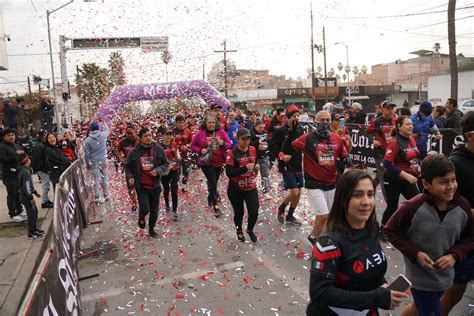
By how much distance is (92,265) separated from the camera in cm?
580

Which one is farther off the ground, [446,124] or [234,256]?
[446,124]

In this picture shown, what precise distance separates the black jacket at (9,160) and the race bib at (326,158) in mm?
6109

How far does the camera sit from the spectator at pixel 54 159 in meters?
9.27

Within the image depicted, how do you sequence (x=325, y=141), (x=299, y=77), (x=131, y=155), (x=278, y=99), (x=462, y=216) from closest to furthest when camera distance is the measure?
1. (x=462, y=216)
2. (x=325, y=141)
3. (x=131, y=155)
4. (x=278, y=99)
5. (x=299, y=77)

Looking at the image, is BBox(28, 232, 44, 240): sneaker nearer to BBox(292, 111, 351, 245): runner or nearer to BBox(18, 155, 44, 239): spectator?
BBox(18, 155, 44, 239): spectator

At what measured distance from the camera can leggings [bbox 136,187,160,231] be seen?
6.76m

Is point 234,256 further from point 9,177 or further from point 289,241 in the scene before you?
point 9,177

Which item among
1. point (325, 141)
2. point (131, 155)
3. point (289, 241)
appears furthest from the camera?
point (131, 155)

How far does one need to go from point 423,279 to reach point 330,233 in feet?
3.56

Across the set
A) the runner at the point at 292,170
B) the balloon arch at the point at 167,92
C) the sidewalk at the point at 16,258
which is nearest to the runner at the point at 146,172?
the sidewalk at the point at 16,258

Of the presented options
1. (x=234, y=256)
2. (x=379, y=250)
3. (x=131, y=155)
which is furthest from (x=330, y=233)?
(x=131, y=155)

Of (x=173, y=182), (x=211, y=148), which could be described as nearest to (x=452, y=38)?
(x=211, y=148)

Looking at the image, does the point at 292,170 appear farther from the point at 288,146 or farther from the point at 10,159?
the point at 10,159

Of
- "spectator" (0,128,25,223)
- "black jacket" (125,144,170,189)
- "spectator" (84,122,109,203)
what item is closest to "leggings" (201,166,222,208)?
"black jacket" (125,144,170,189)
